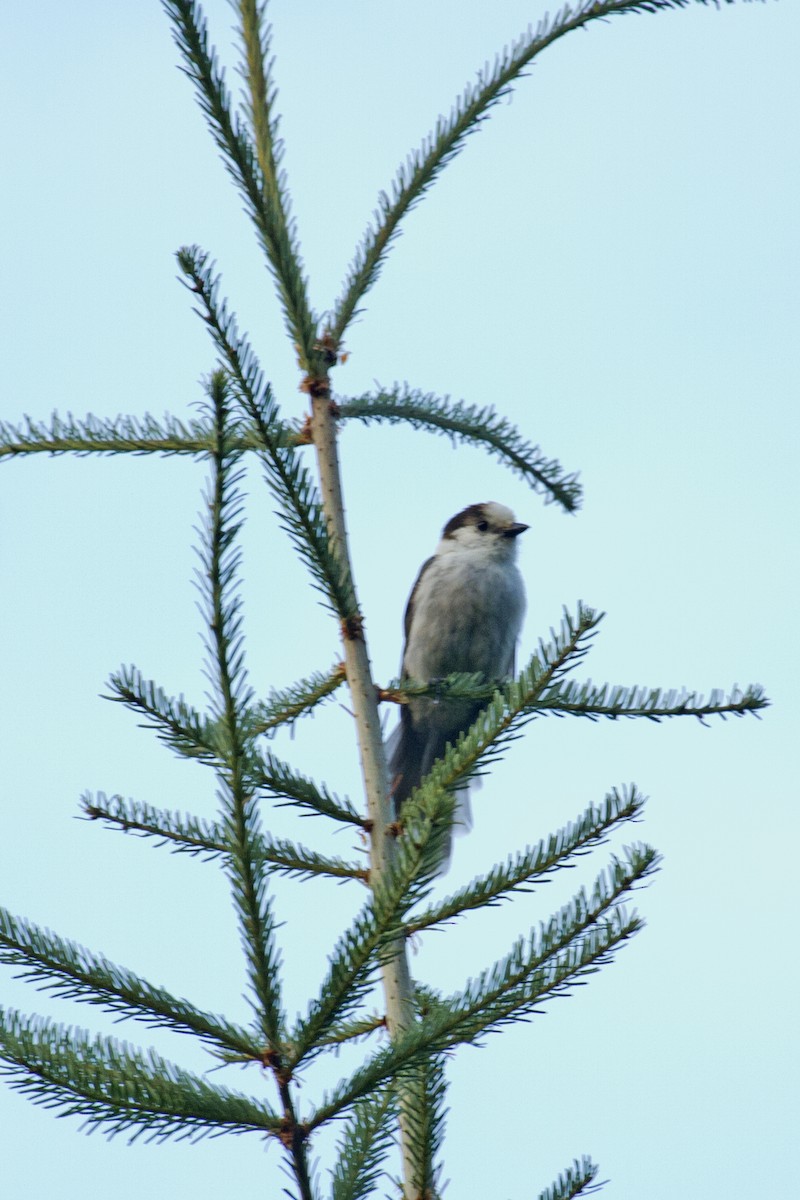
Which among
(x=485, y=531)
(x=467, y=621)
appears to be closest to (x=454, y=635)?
(x=467, y=621)

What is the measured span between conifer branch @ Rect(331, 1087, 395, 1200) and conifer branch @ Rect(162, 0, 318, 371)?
1.29 meters

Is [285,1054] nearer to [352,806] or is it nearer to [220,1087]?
[220,1087]

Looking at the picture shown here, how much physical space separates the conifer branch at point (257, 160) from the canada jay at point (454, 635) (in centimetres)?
286

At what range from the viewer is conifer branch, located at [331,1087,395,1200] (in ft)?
5.89

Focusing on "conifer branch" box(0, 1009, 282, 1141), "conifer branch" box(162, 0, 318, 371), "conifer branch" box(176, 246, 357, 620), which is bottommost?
"conifer branch" box(0, 1009, 282, 1141)

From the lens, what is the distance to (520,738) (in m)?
1.77

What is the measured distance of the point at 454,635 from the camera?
197 inches

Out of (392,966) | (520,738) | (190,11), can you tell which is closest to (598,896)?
(520,738)

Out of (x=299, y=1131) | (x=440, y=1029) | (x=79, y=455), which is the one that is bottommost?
(x=299, y=1131)

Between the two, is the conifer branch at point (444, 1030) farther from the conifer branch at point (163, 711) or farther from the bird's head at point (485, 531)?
the bird's head at point (485, 531)

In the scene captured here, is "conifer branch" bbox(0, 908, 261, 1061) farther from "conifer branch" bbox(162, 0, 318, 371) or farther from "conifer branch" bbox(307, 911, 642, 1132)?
"conifer branch" bbox(162, 0, 318, 371)

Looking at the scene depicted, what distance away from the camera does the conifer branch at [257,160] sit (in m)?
1.69

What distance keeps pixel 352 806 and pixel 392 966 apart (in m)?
0.33

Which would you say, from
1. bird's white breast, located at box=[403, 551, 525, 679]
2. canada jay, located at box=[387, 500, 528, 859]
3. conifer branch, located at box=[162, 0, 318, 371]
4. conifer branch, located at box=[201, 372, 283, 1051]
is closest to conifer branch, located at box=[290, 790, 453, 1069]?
conifer branch, located at box=[201, 372, 283, 1051]
